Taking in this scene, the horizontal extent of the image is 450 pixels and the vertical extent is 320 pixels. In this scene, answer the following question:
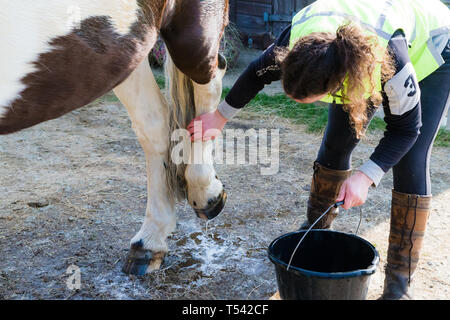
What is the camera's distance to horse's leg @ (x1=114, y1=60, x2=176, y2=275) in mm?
2023

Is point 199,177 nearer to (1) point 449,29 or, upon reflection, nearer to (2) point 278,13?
(1) point 449,29

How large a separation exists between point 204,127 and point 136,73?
1.18 feet

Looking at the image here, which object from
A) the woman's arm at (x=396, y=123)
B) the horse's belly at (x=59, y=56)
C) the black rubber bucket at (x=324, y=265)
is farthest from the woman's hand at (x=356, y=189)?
the horse's belly at (x=59, y=56)

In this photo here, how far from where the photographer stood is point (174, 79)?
215 centimetres

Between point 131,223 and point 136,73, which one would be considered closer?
point 136,73

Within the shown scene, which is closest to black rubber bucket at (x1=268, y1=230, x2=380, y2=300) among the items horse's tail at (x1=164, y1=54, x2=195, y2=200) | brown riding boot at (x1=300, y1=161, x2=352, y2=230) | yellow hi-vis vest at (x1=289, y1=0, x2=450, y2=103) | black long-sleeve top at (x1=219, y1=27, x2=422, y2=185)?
black long-sleeve top at (x1=219, y1=27, x2=422, y2=185)

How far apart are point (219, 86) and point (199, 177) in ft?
1.33

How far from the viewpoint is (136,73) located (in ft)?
6.54

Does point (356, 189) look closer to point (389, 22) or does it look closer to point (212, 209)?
point (389, 22)

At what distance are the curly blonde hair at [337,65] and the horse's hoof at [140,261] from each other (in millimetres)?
973

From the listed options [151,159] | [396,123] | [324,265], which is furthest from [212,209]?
[396,123]

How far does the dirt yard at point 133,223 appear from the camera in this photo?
1.98 m
